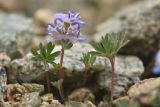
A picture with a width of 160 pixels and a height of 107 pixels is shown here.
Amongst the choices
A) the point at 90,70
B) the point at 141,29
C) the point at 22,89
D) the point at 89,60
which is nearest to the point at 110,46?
the point at 89,60

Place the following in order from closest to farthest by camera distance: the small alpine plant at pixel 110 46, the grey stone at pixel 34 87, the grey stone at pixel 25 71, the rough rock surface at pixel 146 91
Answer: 1. the rough rock surface at pixel 146 91
2. the small alpine plant at pixel 110 46
3. the grey stone at pixel 34 87
4. the grey stone at pixel 25 71

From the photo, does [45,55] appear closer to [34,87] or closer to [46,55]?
[46,55]

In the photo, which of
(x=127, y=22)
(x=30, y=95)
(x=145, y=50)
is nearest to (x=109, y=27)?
(x=127, y=22)

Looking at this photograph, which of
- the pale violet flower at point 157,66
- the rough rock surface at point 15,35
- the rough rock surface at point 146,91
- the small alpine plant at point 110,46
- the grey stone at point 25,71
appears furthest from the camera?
the pale violet flower at point 157,66

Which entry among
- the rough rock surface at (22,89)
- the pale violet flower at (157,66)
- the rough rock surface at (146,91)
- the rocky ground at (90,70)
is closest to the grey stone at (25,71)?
the rocky ground at (90,70)

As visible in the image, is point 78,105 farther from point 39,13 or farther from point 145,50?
point 39,13

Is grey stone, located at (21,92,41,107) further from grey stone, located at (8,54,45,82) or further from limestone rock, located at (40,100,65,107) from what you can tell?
grey stone, located at (8,54,45,82)

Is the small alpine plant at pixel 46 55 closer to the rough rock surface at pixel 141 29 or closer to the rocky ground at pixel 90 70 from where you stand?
the rocky ground at pixel 90 70
